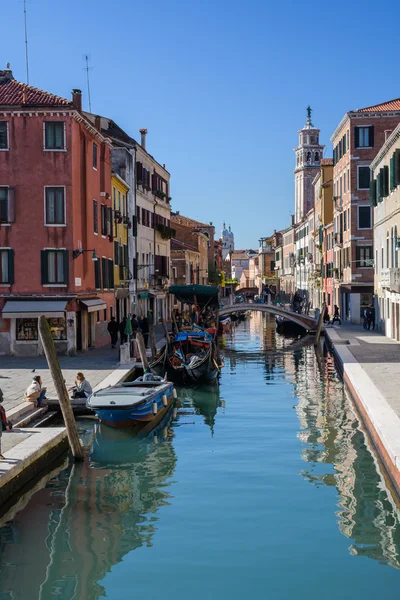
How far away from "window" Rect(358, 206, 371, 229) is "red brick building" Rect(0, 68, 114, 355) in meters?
24.2

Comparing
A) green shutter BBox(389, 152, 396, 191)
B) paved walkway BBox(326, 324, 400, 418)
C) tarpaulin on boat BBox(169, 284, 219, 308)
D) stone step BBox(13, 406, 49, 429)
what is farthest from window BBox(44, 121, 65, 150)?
tarpaulin on boat BBox(169, 284, 219, 308)

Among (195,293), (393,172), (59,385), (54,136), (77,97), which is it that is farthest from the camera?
(195,293)

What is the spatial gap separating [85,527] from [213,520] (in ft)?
6.26

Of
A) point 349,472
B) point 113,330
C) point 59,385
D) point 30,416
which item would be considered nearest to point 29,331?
point 113,330

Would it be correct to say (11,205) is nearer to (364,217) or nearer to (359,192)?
(359,192)

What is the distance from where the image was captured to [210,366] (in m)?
27.6

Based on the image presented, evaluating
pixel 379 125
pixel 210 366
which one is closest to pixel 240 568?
pixel 210 366

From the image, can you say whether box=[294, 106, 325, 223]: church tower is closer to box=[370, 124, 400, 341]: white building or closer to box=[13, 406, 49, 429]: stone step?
box=[370, 124, 400, 341]: white building

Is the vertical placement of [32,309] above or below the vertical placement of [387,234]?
below

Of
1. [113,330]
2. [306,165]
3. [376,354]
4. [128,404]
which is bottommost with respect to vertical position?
[128,404]

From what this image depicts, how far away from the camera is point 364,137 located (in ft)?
160

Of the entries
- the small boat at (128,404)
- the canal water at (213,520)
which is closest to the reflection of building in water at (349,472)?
the canal water at (213,520)

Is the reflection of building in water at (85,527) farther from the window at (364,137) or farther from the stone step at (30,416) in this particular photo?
the window at (364,137)

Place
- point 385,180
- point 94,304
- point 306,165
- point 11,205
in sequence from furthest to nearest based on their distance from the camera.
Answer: point 306,165
point 385,180
point 94,304
point 11,205
